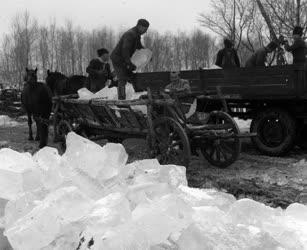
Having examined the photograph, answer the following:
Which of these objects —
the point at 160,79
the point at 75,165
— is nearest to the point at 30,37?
the point at 160,79

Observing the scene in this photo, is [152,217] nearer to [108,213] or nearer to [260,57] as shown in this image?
[108,213]

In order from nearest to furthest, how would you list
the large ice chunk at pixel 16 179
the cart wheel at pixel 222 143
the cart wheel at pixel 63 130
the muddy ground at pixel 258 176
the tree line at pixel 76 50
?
1. the large ice chunk at pixel 16 179
2. the muddy ground at pixel 258 176
3. the cart wheel at pixel 222 143
4. the cart wheel at pixel 63 130
5. the tree line at pixel 76 50

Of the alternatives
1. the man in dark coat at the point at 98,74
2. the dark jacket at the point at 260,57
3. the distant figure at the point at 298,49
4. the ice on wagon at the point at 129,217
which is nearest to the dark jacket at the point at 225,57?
the dark jacket at the point at 260,57

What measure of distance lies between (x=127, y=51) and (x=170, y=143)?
2.05 meters

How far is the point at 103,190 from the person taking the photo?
2.38 m

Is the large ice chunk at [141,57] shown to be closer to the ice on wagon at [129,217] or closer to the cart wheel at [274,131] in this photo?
the cart wheel at [274,131]

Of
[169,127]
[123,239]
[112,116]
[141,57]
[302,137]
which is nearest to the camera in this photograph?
[123,239]

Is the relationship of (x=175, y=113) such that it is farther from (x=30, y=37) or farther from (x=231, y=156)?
(x=30, y=37)

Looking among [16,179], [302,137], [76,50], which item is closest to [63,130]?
[302,137]

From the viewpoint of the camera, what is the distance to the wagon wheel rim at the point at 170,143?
23.1 ft

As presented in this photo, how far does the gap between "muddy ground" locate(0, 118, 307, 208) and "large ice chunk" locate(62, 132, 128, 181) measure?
133 inches

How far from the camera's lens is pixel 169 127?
7.37 m

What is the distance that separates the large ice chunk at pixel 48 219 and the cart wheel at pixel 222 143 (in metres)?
5.37

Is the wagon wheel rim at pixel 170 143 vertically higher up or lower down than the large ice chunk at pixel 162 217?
lower down
